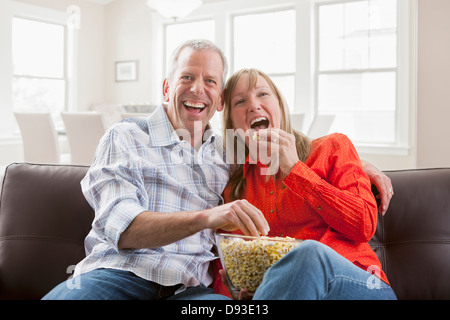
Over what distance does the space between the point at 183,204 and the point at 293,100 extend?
473 cm

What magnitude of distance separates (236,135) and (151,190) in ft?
1.39

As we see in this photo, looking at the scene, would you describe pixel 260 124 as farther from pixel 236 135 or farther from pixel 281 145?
pixel 281 145

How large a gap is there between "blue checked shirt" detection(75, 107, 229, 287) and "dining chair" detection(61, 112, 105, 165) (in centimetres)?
218

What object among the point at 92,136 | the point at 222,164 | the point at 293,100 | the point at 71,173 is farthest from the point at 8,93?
the point at 222,164

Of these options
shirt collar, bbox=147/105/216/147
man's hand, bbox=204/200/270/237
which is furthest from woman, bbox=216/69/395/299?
shirt collar, bbox=147/105/216/147

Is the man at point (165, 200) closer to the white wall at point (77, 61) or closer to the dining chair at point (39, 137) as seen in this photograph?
the dining chair at point (39, 137)

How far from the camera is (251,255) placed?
3.53 ft

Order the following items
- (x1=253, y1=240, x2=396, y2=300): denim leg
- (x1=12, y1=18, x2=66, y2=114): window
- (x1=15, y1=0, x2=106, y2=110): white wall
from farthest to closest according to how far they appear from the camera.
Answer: (x1=15, y1=0, x2=106, y2=110): white wall → (x1=12, y1=18, x2=66, y2=114): window → (x1=253, y1=240, x2=396, y2=300): denim leg

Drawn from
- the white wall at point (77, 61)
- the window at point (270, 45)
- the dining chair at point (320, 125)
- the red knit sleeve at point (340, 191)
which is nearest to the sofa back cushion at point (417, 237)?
the red knit sleeve at point (340, 191)

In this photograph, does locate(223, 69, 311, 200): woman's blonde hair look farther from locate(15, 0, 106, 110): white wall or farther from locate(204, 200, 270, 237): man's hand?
locate(15, 0, 106, 110): white wall

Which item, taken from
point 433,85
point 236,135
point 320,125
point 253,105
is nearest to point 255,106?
point 253,105

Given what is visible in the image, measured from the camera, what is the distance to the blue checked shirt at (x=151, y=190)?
1277mm

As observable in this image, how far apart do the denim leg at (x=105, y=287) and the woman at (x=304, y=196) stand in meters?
0.34

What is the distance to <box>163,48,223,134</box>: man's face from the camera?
1.56m
